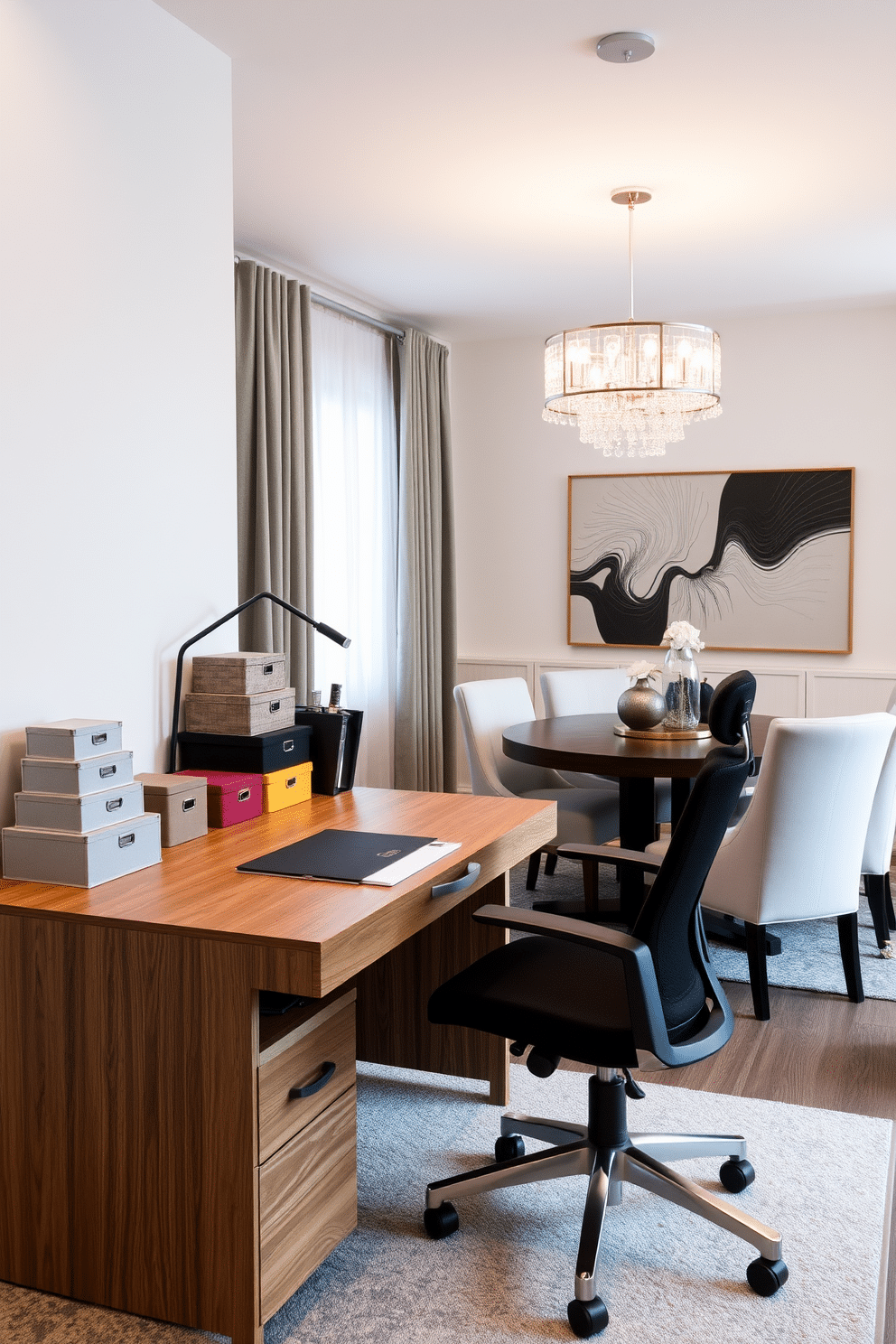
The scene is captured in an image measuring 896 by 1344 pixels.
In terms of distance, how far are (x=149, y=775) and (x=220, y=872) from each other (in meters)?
0.41

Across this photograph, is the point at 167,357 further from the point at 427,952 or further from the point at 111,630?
the point at 427,952

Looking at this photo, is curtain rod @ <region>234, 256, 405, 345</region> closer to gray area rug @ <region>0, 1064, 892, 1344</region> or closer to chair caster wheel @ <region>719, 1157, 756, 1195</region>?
gray area rug @ <region>0, 1064, 892, 1344</region>

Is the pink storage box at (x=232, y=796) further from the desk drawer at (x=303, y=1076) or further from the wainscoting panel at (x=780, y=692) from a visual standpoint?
the wainscoting panel at (x=780, y=692)

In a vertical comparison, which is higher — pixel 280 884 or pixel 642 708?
pixel 642 708

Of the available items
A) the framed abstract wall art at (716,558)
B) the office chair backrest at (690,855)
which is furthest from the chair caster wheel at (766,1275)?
the framed abstract wall art at (716,558)

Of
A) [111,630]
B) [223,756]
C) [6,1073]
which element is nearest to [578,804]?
[223,756]

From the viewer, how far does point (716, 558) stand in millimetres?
5590

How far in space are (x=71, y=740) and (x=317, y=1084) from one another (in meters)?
0.75

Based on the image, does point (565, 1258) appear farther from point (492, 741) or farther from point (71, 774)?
point (492, 741)

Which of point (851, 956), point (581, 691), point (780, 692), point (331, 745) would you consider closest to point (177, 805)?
point (331, 745)

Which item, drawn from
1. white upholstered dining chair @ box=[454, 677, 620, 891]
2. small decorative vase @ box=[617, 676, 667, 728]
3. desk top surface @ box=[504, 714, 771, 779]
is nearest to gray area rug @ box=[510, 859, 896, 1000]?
white upholstered dining chair @ box=[454, 677, 620, 891]

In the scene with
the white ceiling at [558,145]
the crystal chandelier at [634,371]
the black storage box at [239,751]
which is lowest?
the black storage box at [239,751]

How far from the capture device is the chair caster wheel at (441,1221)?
2.09 m

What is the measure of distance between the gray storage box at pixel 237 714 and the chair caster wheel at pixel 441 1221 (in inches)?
41.7
